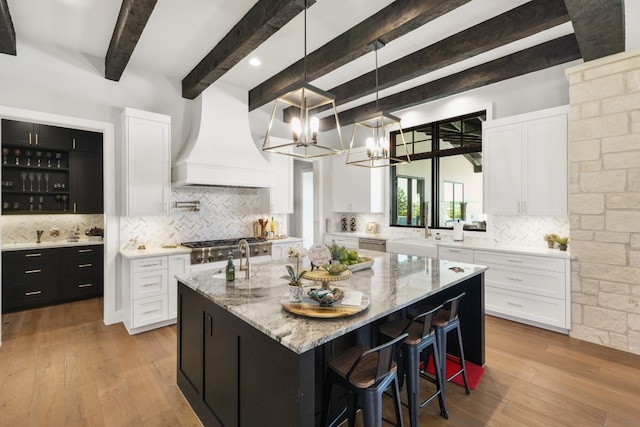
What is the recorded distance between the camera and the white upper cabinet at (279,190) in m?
5.24

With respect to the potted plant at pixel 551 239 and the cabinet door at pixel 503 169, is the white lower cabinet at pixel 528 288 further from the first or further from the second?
the cabinet door at pixel 503 169

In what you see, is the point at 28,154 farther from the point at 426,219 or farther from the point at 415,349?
the point at 426,219

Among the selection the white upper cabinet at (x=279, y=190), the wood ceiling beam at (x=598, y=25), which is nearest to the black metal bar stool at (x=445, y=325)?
the wood ceiling beam at (x=598, y=25)

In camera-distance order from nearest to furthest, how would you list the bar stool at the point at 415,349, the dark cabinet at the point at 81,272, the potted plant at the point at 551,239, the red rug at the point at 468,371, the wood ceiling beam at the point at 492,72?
the bar stool at the point at 415,349 < the red rug at the point at 468,371 < the wood ceiling beam at the point at 492,72 < the potted plant at the point at 551,239 < the dark cabinet at the point at 81,272

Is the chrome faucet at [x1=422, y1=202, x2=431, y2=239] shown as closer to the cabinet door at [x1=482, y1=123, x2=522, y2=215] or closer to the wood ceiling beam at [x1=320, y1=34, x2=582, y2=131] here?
the cabinet door at [x1=482, y1=123, x2=522, y2=215]

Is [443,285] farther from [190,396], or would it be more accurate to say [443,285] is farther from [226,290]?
[190,396]

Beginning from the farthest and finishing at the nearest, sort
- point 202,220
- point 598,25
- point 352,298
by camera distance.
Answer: point 202,220
point 598,25
point 352,298

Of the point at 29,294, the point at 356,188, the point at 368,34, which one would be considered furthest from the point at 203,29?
the point at 29,294

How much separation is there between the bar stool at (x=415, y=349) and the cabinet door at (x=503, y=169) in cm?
274

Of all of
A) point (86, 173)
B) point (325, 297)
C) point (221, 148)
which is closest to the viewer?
point (325, 297)

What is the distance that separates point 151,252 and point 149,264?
0.52 ft

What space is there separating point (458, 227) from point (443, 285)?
283 centimetres

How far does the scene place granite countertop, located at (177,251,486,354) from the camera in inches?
57.8

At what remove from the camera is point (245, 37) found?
9.62ft
